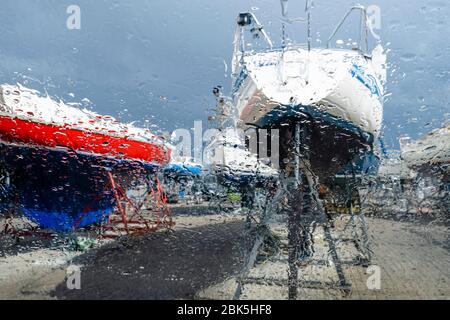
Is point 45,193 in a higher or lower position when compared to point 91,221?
higher

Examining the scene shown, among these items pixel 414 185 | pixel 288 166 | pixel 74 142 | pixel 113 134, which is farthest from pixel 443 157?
pixel 74 142

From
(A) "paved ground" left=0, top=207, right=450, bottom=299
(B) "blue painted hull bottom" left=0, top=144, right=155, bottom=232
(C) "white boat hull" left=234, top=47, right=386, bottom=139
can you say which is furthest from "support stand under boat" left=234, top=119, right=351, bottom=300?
(B) "blue painted hull bottom" left=0, top=144, right=155, bottom=232

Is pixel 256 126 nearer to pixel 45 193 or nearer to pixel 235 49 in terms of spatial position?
pixel 235 49

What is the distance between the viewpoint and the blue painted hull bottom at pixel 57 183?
6.93 meters

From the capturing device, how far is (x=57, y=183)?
758 centimetres

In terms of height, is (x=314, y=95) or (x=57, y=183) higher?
(x=314, y=95)

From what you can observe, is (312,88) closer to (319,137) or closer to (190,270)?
(319,137)

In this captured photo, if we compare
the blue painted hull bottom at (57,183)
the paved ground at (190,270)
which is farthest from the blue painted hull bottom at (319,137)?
the blue painted hull bottom at (57,183)

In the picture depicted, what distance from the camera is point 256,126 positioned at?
4426 millimetres

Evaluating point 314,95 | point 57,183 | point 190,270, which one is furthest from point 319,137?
point 57,183

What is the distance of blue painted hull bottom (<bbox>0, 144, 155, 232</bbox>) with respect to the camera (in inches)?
273

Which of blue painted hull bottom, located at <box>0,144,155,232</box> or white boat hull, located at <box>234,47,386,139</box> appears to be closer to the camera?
white boat hull, located at <box>234,47,386,139</box>

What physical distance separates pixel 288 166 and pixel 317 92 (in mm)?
1188

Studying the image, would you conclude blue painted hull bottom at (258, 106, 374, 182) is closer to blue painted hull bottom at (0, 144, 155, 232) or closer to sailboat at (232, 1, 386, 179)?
sailboat at (232, 1, 386, 179)
